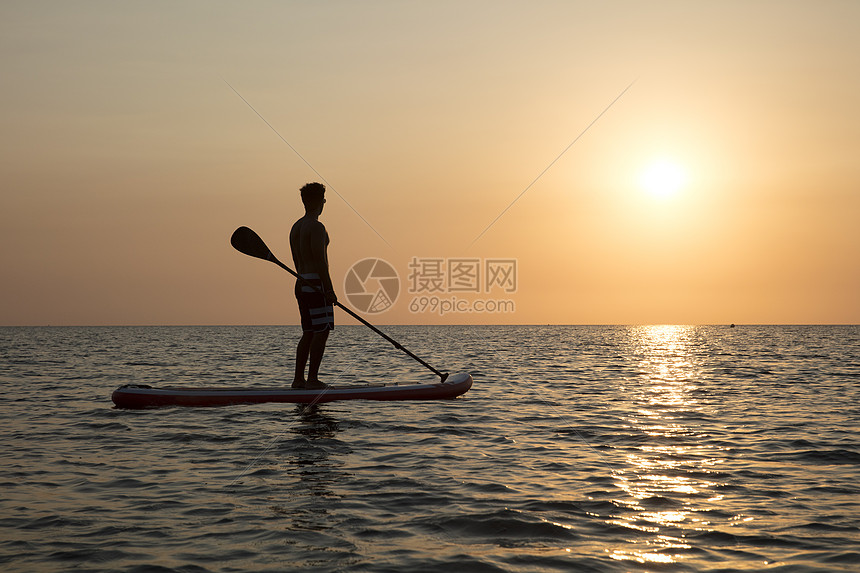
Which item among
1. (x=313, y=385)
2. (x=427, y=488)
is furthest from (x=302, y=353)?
(x=427, y=488)

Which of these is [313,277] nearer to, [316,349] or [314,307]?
[314,307]

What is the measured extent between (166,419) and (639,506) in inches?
271

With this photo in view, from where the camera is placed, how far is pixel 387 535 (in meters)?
4.84

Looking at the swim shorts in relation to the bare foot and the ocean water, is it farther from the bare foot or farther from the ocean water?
the ocean water

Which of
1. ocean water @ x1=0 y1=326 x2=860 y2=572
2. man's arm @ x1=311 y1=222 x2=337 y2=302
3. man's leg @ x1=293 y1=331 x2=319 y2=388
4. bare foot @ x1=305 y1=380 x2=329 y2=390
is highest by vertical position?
man's arm @ x1=311 y1=222 x2=337 y2=302

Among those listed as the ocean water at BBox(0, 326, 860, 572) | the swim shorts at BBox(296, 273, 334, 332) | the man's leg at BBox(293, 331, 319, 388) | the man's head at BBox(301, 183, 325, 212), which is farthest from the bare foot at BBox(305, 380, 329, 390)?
the man's head at BBox(301, 183, 325, 212)

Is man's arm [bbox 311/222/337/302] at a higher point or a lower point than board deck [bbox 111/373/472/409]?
higher

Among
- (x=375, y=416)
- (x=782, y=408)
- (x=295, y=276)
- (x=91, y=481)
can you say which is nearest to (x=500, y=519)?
(x=91, y=481)

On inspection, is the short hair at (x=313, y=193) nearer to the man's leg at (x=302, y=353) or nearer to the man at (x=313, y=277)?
the man at (x=313, y=277)

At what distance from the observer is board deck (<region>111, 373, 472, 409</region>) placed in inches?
419

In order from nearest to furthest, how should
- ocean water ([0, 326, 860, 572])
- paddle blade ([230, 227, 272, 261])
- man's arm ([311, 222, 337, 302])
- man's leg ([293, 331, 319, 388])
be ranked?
ocean water ([0, 326, 860, 572])
man's arm ([311, 222, 337, 302])
man's leg ([293, 331, 319, 388])
paddle blade ([230, 227, 272, 261])

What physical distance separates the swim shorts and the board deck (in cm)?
96

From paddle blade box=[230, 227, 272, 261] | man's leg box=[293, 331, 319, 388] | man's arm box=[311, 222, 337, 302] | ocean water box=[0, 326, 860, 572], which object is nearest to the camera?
ocean water box=[0, 326, 860, 572]

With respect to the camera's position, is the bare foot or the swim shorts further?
the bare foot
